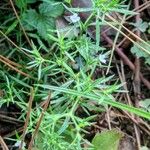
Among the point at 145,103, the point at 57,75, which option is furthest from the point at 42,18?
the point at 145,103

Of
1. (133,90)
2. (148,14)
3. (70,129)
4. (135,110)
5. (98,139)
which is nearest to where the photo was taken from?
(135,110)

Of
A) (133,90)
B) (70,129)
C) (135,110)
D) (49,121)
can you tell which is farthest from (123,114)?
(135,110)

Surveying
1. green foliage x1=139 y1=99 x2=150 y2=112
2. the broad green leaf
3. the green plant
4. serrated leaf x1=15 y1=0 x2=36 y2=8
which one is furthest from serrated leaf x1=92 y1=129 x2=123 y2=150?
serrated leaf x1=15 y1=0 x2=36 y2=8

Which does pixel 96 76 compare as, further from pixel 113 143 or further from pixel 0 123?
pixel 0 123

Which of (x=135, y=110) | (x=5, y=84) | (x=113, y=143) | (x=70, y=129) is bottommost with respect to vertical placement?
(x=113, y=143)

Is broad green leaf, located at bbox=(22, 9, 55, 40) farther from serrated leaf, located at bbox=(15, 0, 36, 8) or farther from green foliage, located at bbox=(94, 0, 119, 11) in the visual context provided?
green foliage, located at bbox=(94, 0, 119, 11)

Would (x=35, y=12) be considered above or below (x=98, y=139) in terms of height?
above

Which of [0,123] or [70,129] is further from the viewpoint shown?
[0,123]
